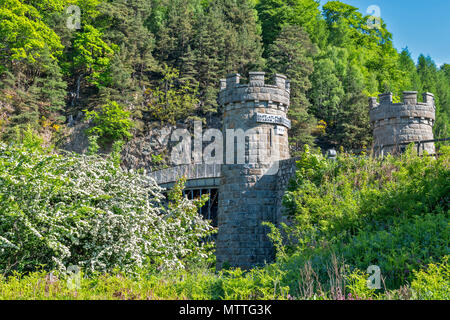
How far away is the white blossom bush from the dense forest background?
22785mm

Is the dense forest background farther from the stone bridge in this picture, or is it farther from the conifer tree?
the stone bridge

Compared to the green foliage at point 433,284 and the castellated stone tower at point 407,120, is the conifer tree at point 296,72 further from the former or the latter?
the green foliage at point 433,284

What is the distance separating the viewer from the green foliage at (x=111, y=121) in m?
36.4

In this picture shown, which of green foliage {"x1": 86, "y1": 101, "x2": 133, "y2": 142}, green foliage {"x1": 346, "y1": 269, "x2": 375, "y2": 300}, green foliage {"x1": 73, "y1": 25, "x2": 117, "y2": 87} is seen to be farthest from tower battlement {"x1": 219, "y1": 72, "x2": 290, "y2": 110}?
green foliage {"x1": 73, "y1": 25, "x2": 117, "y2": 87}

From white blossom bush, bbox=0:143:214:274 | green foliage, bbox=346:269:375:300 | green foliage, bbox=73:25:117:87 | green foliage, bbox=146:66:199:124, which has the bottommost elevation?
green foliage, bbox=346:269:375:300

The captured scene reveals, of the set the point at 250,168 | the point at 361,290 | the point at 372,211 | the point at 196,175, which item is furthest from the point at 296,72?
the point at 361,290

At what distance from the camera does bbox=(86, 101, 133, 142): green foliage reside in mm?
36438

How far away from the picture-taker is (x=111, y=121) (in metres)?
36.4

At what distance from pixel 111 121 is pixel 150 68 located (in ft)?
27.7

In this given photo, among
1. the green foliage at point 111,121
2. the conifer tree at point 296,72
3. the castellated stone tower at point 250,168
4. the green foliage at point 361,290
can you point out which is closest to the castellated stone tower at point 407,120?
the castellated stone tower at point 250,168

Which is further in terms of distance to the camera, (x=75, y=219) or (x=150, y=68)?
(x=150, y=68)

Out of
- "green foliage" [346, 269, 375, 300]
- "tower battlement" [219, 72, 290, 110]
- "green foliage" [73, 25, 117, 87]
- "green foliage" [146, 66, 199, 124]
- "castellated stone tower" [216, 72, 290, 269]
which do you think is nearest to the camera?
"green foliage" [346, 269, 375, 300]

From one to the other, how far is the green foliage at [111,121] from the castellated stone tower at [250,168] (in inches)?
857

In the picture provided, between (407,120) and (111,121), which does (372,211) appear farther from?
(111,121)
